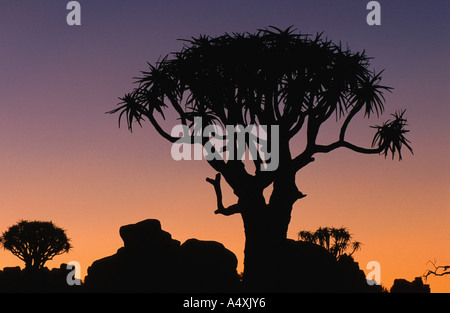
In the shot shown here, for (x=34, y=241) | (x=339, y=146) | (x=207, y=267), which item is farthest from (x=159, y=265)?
(x=34, y=241)

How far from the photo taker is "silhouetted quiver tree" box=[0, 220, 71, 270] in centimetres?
5059

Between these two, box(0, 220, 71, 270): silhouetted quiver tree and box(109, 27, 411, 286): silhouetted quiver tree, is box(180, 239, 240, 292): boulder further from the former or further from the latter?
box(0, 220, 71, 270): silhouetted quiver tree

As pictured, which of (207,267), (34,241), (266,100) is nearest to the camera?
(266,100)

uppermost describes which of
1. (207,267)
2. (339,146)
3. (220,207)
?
(339,146)

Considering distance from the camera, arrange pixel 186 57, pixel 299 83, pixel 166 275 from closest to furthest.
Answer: pixel 299 83
pixel 186 57
pixel 166 275

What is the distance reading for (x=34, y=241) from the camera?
50688 millimetres

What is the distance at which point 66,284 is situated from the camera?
119ft

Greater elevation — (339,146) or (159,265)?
(339,146)

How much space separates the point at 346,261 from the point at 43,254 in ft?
98.9

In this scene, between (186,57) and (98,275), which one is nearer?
(186,57)

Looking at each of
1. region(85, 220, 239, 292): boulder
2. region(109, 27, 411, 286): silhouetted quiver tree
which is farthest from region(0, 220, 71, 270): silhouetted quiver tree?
region(109, 27, 411, 286): silhouetted quiver tree

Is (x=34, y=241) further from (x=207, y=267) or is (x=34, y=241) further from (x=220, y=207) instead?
(x=220, y=207)
